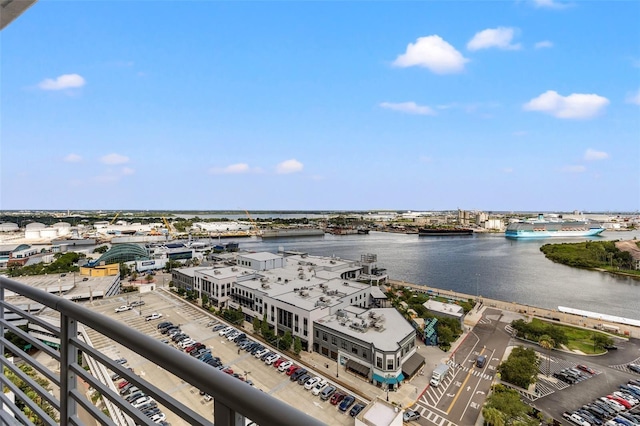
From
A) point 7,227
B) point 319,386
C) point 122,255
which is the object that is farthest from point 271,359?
point 7,227

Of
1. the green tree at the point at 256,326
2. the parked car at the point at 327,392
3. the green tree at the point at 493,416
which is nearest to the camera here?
the green tree at the point at 493,416

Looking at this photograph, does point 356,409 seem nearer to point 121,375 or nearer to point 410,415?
point 410,415

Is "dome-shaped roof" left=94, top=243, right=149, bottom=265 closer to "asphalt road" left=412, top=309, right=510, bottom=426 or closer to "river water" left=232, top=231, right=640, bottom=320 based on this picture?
"river water" left=232, top=231, right=640, bottom=320

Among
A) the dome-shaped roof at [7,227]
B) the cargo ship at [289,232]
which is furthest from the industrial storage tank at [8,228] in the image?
the cargo ship at [289,232]

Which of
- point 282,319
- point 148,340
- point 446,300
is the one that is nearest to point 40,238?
point 282,319

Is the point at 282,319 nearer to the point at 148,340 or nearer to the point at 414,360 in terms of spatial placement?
the point at 414,360

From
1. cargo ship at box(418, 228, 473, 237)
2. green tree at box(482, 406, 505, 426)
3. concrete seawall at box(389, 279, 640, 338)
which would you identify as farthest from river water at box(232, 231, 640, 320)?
cargo ship at box(418, 228, 473, 237)

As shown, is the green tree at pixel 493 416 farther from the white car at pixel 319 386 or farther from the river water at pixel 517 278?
the river water at pixel 517 278
